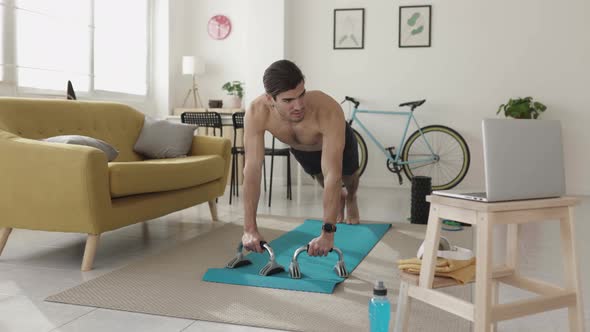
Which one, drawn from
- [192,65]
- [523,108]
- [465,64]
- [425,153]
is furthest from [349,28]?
[523,108]

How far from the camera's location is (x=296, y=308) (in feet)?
6.86

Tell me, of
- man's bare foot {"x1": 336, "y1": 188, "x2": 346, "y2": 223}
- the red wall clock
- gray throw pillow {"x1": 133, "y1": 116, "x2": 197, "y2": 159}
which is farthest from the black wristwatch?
the red wall clock

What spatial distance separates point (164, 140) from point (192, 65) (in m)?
2.82

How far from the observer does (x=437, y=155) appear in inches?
244

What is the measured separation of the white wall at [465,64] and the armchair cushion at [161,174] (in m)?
2.89

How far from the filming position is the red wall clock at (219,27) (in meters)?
6.93

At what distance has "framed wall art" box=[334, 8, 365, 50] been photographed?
252 inches

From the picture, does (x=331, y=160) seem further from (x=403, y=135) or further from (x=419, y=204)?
(x=403, y=135)

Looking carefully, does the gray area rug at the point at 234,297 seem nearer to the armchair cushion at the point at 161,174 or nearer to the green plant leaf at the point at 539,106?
the armchair cushion at the point at 161,174

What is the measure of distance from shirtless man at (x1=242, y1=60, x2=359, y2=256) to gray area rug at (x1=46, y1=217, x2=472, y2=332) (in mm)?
259

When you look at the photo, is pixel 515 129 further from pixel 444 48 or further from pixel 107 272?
pixel 444 48

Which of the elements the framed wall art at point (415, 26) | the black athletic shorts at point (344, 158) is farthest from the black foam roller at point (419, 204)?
the framed wall art at point (415, 26)

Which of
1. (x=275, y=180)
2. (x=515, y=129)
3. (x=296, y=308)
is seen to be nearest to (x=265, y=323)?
(x=296, y=308)

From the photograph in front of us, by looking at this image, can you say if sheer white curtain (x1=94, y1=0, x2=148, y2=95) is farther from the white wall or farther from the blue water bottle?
the blue water bottle
